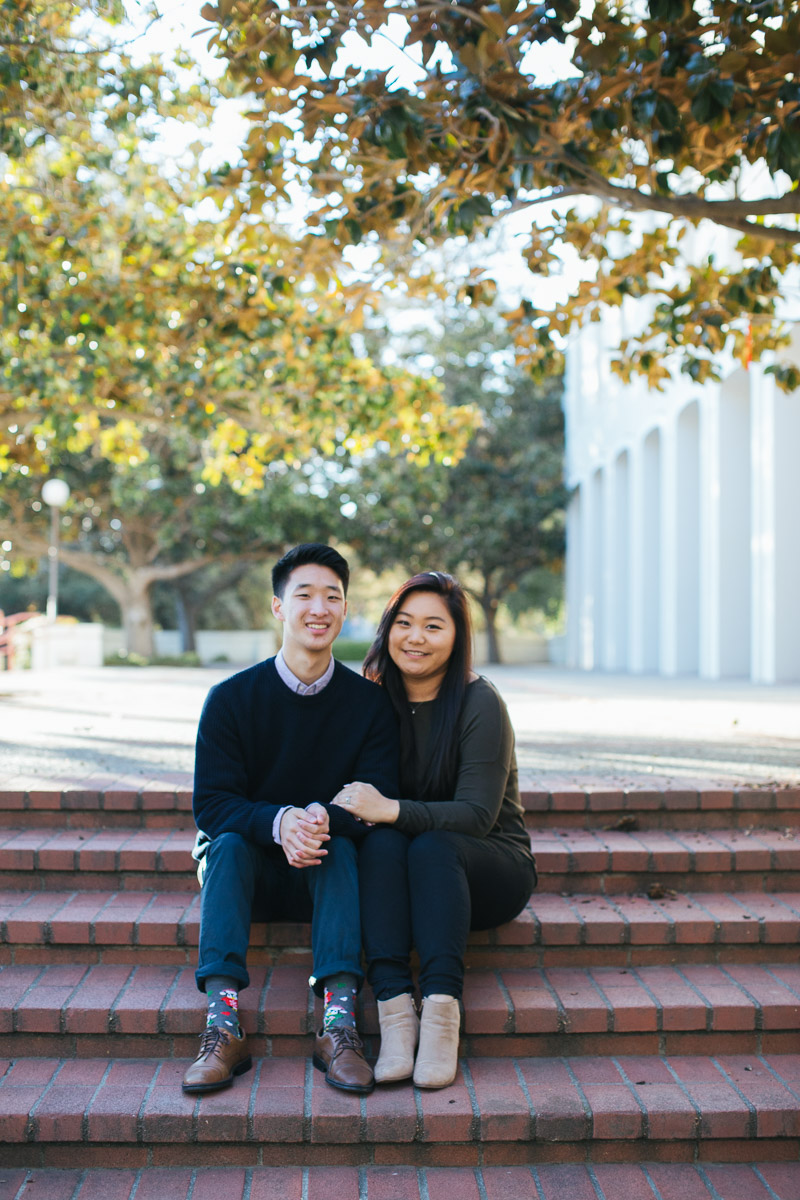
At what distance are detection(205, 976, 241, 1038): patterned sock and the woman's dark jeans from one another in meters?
0.39

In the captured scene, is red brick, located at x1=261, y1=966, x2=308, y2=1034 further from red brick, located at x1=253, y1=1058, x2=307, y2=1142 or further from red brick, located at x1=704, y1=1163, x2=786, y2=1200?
red brick, located at x1=704, y1=1163, x2=786, y2=1200

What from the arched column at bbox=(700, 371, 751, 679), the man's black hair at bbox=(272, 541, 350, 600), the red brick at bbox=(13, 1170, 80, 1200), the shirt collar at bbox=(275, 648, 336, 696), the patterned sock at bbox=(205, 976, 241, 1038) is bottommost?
the red brick at bbox=(13, 1170, 80, 1200)

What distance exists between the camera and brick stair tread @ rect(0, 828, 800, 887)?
11.9 feet

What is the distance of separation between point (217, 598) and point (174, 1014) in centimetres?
3245

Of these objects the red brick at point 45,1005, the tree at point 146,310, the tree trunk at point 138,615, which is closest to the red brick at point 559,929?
the red brick at point 45,1005

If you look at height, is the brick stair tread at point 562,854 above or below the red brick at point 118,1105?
above

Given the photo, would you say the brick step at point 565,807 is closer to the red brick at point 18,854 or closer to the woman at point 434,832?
the red brick at point 18,854

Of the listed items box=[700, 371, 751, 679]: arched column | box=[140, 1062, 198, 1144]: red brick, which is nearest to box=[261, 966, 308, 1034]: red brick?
box=[140, 1062, 198, 1144]: red brick

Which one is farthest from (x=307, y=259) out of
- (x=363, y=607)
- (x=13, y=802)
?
(x=363, y=607)

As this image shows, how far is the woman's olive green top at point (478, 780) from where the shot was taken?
307cm

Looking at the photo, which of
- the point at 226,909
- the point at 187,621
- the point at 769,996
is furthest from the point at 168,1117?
the point at 187,621

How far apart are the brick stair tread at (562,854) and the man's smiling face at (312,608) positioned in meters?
0.99

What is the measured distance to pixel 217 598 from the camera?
34906mm

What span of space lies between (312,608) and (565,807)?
1.47 metres
